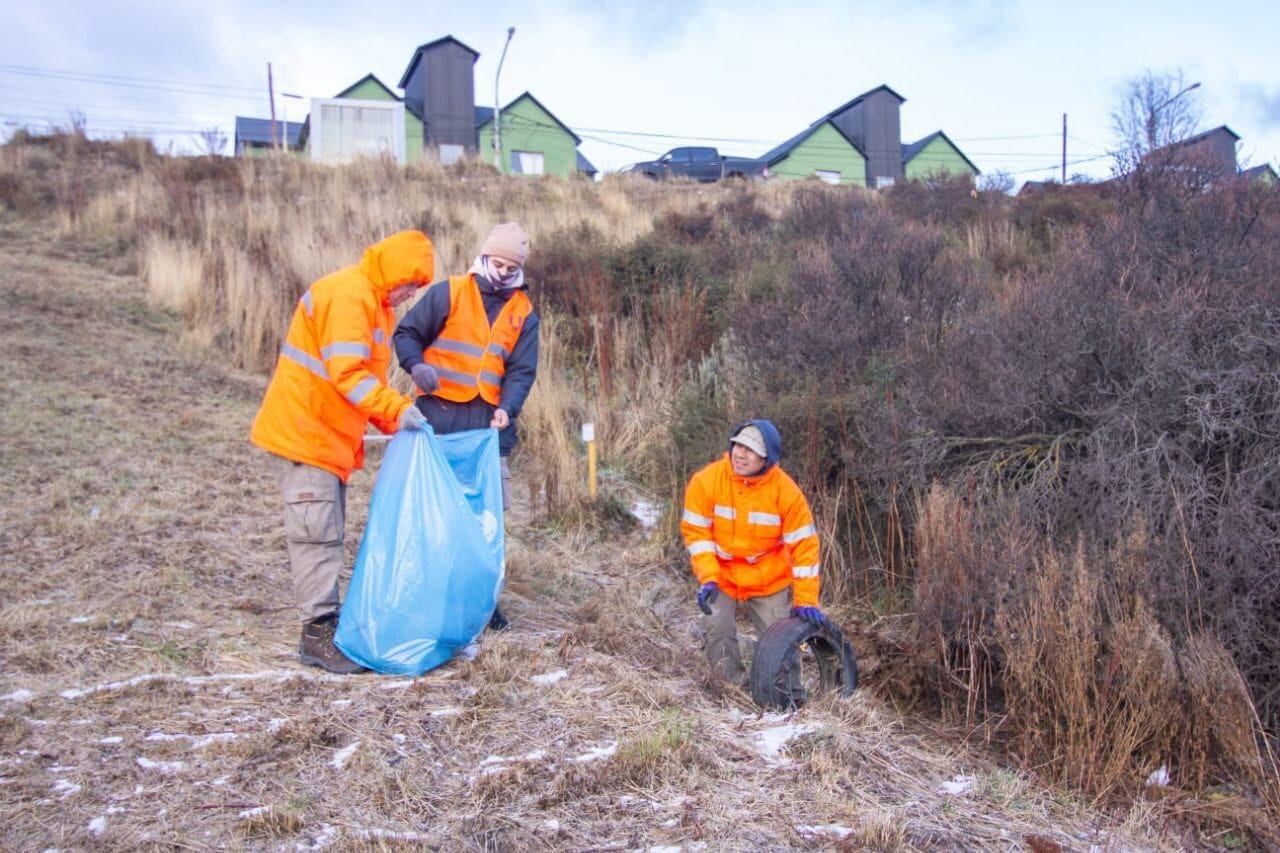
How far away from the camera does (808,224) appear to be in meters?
10.7

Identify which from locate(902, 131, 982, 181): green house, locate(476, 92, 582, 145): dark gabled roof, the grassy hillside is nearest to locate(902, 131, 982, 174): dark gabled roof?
locate(902, 131, 982, 181): green house

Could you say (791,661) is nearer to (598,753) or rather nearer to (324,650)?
(598,753)

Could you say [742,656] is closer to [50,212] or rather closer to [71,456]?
[71,456]

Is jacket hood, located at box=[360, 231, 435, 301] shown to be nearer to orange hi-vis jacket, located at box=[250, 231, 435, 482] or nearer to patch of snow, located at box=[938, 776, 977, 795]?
→ orange hi-vis jacket, located at box=[250, 231, 435, 482]

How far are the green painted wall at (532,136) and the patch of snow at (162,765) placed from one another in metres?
31.2

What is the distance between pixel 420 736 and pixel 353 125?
2595cm

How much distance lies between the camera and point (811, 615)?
11.6ft

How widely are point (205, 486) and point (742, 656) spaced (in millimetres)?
3468

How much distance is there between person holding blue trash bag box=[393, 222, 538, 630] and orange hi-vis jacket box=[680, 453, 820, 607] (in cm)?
85

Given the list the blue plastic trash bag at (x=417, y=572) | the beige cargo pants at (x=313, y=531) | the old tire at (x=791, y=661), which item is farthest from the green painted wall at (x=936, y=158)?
the beige cargo pants at (x=313, y=531)

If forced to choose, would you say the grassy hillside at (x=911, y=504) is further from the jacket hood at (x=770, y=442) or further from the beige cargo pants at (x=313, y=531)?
the jacket hood at (x=770, y=442)

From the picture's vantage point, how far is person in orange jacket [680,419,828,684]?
366cm

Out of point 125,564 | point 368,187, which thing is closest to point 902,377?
point 125,564

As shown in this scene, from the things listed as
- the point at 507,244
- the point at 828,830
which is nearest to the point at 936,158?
the point at 507,244
